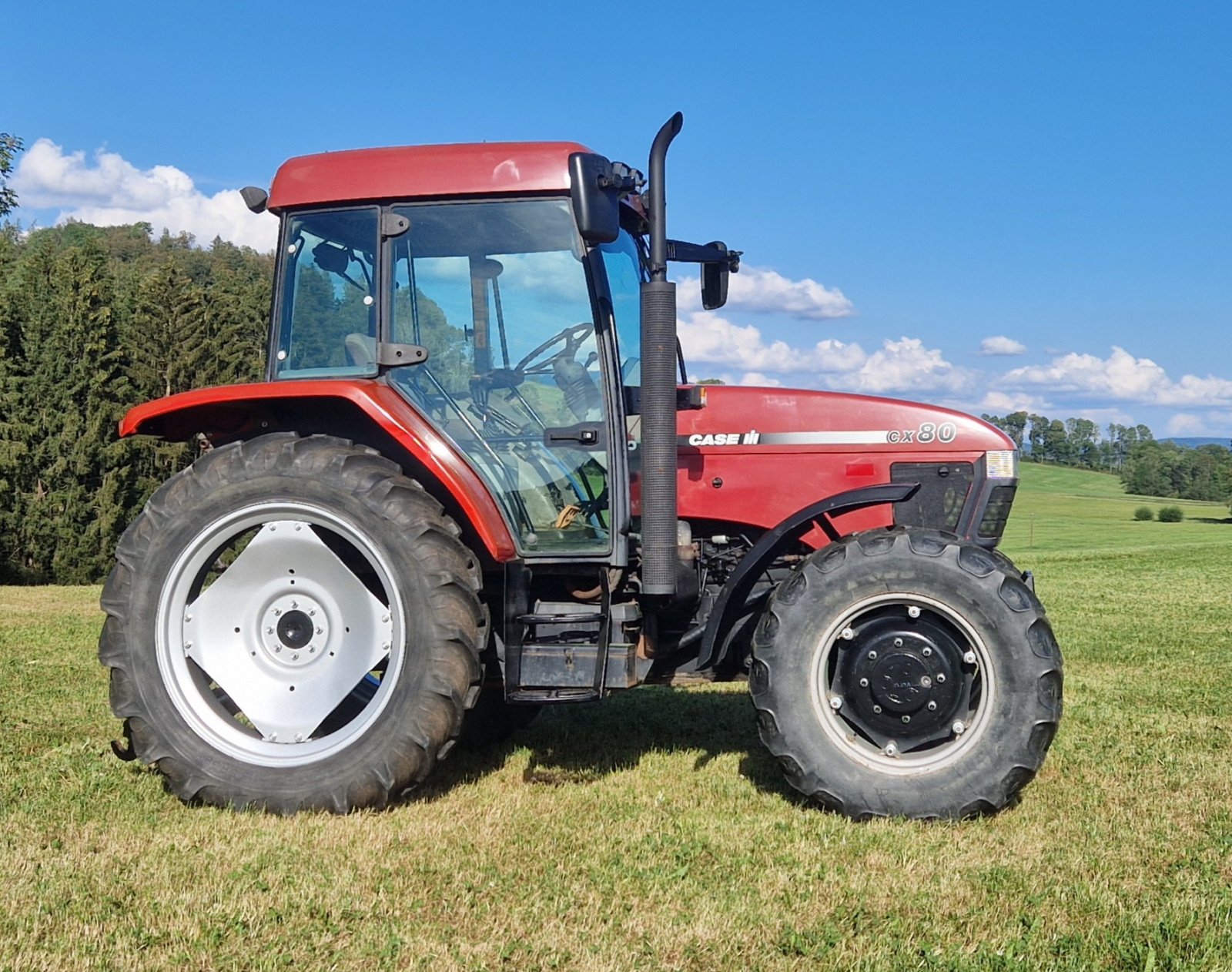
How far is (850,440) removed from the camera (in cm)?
505

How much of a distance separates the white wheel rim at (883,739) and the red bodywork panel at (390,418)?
1.28 m

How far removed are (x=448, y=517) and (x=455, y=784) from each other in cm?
121

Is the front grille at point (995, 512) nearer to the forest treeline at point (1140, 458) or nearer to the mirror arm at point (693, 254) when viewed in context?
the mirror arm at point (693, 254)

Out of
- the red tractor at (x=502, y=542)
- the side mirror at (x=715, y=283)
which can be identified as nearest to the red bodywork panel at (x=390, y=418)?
the red tractor at (x=502, y=542)

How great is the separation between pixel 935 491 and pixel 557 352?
1.73 metres

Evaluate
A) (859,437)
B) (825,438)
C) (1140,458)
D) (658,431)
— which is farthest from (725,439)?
(1140,458)

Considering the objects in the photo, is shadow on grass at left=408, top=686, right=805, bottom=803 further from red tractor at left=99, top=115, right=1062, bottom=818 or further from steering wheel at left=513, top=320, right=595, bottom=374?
steering wheel at left=513, top=320, right=595, bottom=374

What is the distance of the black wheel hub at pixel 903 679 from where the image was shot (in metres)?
4.34

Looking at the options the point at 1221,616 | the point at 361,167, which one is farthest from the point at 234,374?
the point at 361,167

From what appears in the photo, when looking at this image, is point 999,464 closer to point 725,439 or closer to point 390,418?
point 725,439

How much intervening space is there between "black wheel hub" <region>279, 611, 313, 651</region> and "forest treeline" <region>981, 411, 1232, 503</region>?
192 ft

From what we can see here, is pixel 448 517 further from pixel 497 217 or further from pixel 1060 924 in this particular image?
pixel 1060 924

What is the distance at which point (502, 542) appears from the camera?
14.9 ft

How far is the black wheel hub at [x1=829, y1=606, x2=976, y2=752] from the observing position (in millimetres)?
4344
